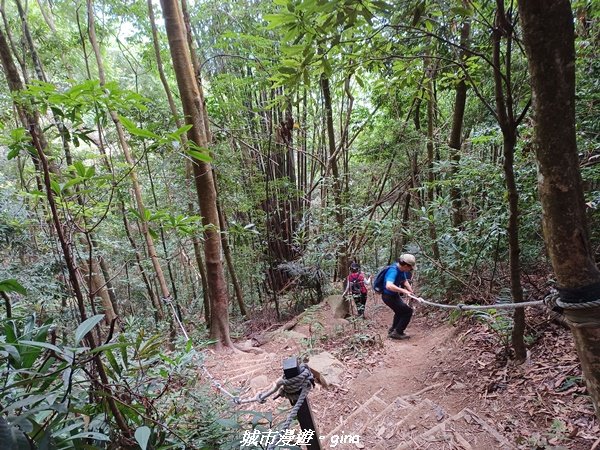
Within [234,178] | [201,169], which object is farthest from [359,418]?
[234,178]

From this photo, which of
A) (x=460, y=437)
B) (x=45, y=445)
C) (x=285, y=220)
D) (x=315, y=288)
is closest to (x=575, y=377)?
(x=460, y=437)

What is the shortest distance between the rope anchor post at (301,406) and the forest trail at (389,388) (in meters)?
0.36

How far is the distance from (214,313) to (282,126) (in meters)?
3.09

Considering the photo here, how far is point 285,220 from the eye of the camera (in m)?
6.17

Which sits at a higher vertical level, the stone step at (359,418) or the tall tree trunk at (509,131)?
the tall tree trunk at (509,131)

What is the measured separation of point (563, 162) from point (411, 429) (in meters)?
2.06

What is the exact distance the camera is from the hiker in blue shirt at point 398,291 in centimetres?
365

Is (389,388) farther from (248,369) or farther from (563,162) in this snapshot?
(563,162)

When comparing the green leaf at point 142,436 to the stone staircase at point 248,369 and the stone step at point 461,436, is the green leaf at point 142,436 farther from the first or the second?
the stone staircase at point 248,369

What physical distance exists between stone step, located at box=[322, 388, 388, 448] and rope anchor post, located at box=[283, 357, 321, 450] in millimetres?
1244

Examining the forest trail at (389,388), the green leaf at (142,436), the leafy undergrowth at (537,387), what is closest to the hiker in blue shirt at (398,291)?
the forest trail at (389,388)

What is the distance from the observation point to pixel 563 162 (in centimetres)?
84

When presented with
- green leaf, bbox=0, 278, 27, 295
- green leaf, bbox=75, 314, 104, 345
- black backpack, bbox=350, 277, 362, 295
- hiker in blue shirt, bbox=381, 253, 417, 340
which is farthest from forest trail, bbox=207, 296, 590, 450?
green leaf, bbox=0, 278, 27, 295

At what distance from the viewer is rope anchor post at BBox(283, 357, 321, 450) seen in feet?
3.76
